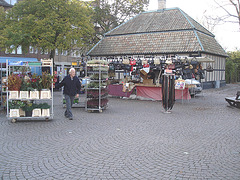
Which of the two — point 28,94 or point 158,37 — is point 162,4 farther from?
point 28,94

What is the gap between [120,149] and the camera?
20.4 ft

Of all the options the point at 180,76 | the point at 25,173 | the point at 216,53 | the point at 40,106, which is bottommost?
the point at 25,173

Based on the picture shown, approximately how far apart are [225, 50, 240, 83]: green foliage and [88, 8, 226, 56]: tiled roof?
9574 mm

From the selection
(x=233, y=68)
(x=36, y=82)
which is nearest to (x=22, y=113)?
(x=36, y=82)

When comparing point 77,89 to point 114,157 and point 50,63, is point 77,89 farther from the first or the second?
point 114,157

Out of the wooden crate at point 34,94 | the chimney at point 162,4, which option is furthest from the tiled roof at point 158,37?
the wooden crate at point 34,94

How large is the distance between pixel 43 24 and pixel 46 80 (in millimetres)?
15247

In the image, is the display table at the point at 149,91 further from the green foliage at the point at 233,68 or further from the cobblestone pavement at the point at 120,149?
the green foliage at the point at 233,68

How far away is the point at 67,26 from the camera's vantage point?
24.2m

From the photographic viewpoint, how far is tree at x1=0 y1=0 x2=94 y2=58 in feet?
77.7

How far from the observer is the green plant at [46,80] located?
31.4ft

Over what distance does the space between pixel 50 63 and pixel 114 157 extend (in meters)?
5.20

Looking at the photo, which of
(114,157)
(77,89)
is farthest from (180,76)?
(114,157)

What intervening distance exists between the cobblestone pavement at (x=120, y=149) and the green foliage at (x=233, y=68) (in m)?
30.4
